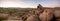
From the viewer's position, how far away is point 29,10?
183 cm

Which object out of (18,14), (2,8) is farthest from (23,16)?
(2,8)

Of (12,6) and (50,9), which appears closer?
(50,9)

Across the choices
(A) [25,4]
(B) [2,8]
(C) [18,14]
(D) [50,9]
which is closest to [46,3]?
(D) [50,9]

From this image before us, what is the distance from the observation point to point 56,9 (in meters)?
1.81

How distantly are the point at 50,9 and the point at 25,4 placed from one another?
0.46 metres

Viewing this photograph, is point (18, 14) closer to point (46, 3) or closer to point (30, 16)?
point (30, 16)

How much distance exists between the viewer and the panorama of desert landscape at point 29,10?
1.70 m

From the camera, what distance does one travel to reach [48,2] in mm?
1878

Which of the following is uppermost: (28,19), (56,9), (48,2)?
(48,2)

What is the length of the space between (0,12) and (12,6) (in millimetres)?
237

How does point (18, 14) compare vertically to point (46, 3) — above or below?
below

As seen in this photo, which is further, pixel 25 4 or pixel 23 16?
pixel 25 4

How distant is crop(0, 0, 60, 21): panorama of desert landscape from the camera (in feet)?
5.57

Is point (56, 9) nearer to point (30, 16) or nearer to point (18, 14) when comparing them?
point (30, 16)
